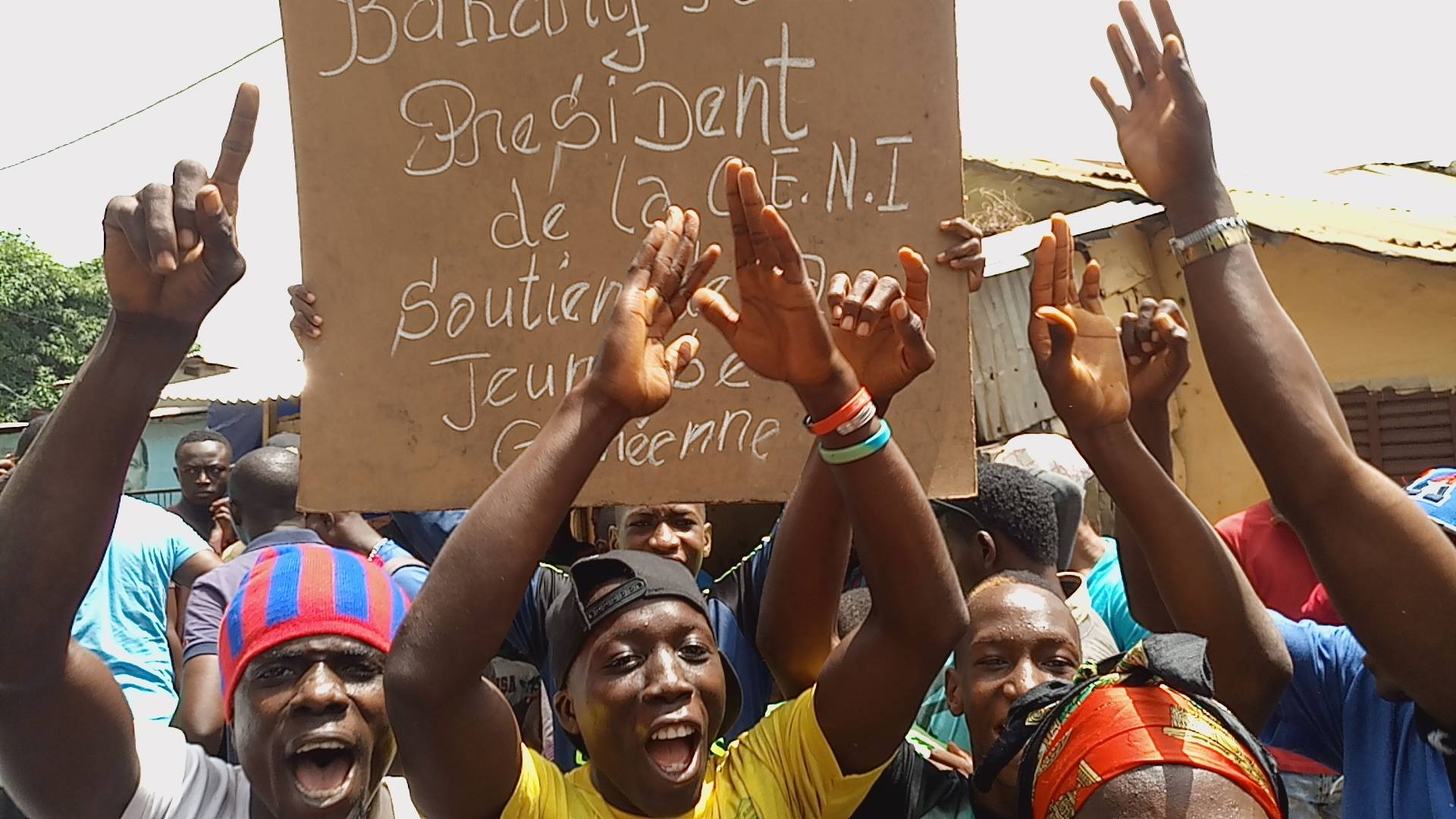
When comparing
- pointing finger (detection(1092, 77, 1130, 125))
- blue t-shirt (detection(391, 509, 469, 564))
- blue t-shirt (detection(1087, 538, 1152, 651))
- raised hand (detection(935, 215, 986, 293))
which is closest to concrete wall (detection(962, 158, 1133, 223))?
blue t-shirt (detection(1087, 538, 1152, 651))

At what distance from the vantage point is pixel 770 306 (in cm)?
217

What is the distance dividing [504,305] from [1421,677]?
1.85m

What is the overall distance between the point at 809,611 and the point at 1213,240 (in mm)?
1024

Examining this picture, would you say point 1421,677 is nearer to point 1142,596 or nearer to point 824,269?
point 1142,596

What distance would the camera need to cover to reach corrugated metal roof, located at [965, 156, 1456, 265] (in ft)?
25.4

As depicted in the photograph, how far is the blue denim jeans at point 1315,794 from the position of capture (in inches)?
150

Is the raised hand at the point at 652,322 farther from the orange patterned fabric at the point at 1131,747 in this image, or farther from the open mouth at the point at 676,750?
the orange patterned fabric at the point at 1131,747

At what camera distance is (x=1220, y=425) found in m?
8.88

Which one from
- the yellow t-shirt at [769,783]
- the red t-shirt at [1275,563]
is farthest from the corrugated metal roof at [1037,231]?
the yellow t-shirt at [769,783]

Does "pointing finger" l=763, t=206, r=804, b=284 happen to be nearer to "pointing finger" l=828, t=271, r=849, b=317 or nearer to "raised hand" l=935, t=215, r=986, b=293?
"pointing finger" l=828, t=271, r=849, b=317

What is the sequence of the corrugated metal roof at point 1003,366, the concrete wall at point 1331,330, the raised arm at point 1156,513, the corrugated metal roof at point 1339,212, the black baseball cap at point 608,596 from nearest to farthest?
the raised arm at point 1156,513 < the black baseball cap at point 608,596 < the corrugated metal roof at point 1339,212 < the concrete wall at point 1331,330 < the corrugated metal roof at point 1003,366

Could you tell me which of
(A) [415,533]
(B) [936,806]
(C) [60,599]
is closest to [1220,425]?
(A) [415,533]

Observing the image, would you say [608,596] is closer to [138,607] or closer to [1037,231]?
[138,607]

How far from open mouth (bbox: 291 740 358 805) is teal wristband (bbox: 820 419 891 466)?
3.48 feet
